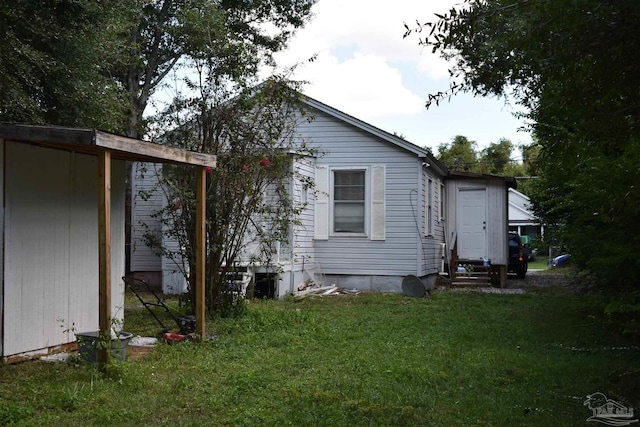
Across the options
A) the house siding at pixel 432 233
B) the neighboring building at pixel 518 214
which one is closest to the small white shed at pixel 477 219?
the house siding at pixel 432 233

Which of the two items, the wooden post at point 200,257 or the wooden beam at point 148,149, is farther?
the wooden post at point 200,257

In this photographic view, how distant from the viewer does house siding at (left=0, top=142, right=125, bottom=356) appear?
21.7ft

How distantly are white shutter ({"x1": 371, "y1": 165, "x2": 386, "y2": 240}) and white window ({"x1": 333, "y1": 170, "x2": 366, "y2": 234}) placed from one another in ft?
0.91

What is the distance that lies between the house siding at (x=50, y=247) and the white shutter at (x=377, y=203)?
7.79 metres

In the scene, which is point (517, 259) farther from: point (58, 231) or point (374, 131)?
point (58, 231)

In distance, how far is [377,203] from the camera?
15164mm

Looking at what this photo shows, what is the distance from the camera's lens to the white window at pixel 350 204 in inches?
605

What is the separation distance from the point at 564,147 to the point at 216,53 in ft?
20.3

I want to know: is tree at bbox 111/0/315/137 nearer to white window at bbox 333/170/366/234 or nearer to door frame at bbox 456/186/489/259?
white window at bbox 333/170/366/234

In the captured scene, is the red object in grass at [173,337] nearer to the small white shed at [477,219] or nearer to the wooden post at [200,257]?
the wooden post at [200,257]

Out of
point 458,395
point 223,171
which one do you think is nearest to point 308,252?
point 223,171

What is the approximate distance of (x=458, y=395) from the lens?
566cm

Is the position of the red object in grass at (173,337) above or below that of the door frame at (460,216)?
below

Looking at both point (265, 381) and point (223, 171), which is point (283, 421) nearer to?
point (265, 381)
